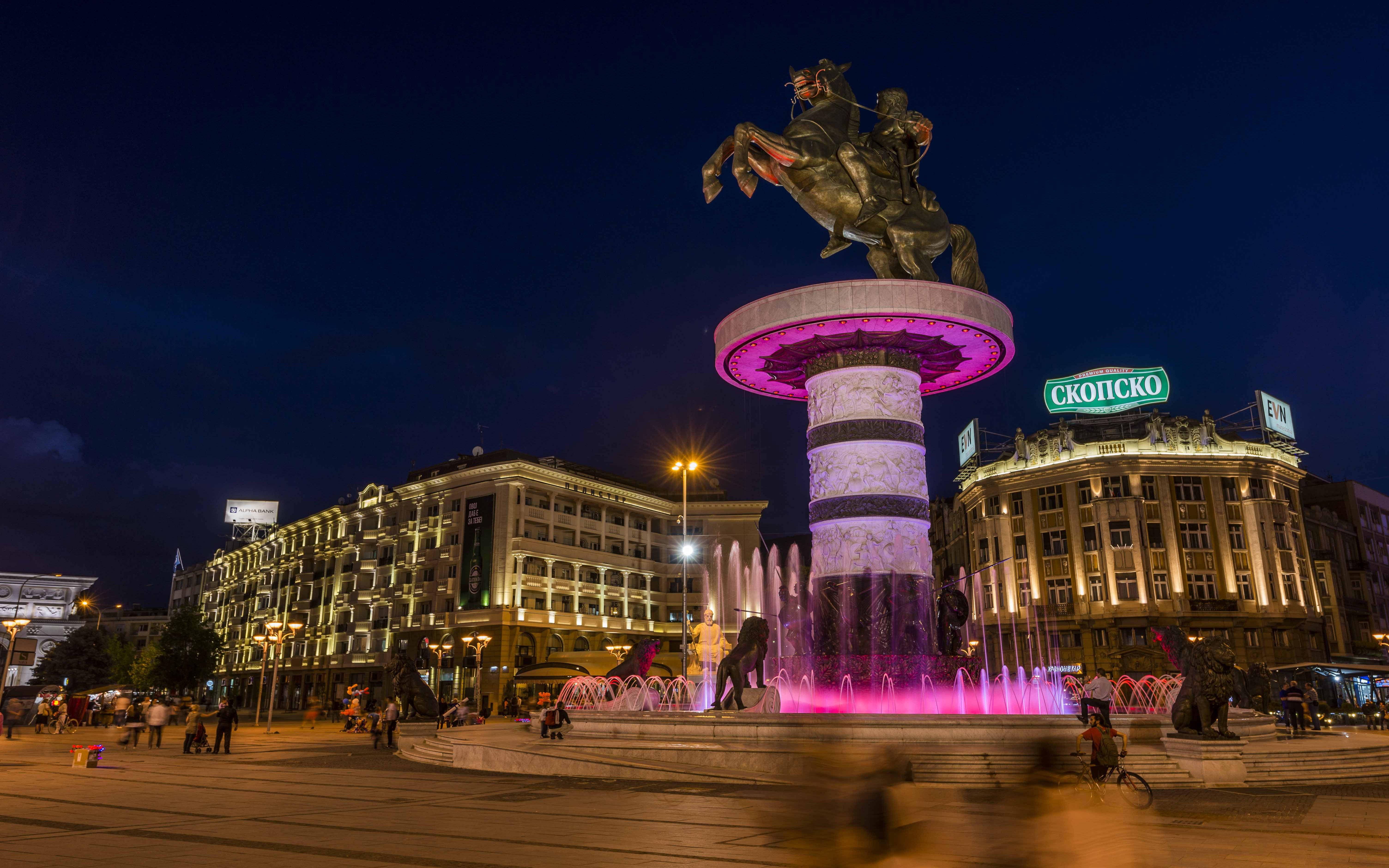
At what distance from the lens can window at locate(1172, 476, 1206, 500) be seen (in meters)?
60.8

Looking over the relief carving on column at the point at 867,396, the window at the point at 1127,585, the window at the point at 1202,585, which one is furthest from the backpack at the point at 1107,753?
the window at the point at 1202,585

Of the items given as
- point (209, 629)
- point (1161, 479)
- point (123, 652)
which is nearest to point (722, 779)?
point (1161, 479)

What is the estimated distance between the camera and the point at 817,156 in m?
24.8

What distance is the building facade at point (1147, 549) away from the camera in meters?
57.7

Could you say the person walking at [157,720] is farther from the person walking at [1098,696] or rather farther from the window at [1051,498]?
the window at [1051,498]

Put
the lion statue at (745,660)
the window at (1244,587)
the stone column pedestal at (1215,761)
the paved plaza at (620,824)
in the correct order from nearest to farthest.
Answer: the paved plaza at (620,824), the stone column pedestal at (1215,761), the lion statue at (745,660), the window at (1244,587)

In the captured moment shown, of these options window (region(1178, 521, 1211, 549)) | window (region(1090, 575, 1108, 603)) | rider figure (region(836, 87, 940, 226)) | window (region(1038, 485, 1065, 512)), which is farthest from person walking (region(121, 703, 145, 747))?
window (region(1178, 521, 1211, 549))

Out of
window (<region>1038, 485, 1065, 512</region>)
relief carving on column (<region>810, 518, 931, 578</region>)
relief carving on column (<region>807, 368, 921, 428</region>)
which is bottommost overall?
relief carving on column (<region>810, 518, 931, 578</region>)

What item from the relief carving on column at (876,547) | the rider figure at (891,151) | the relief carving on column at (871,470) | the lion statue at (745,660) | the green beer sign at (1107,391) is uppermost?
the green beer sign at (1107,391)

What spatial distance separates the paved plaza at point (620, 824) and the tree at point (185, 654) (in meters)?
61.9

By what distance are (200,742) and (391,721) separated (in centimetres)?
500

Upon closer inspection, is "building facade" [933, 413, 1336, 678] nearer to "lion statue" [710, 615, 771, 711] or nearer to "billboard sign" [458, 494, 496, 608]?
"billboard sign" [458, 494, 496, 608]

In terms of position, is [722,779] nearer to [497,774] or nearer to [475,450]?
[497,774]

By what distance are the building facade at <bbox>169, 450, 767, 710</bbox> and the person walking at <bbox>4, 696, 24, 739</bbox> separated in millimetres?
24798
